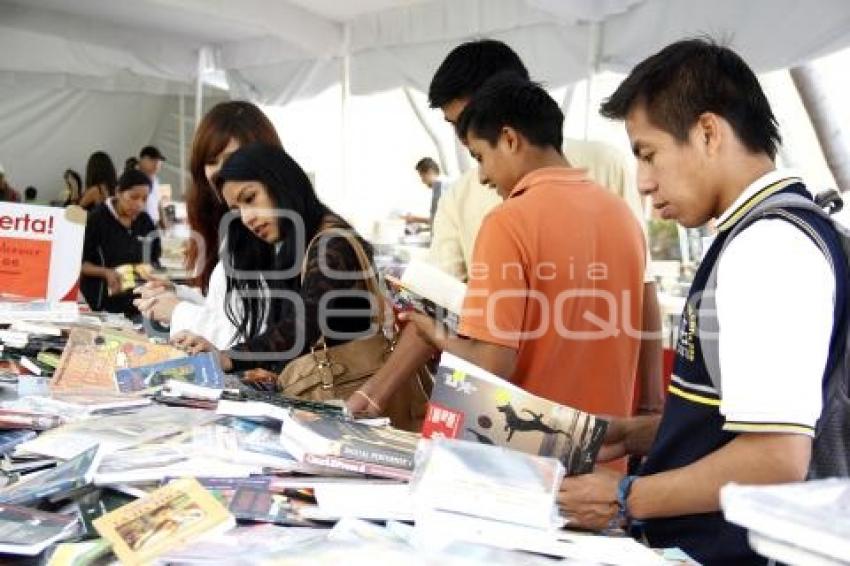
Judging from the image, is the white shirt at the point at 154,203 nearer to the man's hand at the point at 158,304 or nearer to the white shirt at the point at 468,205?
the man's hand at the point at 158,304

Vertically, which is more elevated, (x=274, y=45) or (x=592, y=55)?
(x=274, y=45)

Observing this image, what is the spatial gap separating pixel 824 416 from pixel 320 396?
112 cm

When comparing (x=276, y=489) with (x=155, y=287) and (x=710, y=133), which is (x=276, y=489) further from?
(x=155, y=287)

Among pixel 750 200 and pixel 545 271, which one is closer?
pixel 750 200

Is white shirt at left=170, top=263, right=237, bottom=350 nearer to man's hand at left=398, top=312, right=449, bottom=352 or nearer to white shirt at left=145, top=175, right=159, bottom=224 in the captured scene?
man's hand at left=398, top=312, right=449, bottom=352

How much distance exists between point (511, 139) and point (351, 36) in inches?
236

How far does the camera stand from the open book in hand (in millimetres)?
1669

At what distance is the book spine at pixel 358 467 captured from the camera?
1142 mm

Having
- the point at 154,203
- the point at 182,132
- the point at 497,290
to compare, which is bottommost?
the point at 497,290

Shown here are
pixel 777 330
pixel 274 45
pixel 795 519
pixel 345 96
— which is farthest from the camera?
pixel 274 45

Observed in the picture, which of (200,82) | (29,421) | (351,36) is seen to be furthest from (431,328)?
(200,82)

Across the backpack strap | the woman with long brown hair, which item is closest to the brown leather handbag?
the woman with long brown hair

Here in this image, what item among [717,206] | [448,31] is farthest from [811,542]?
[448,31]

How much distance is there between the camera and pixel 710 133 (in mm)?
1104
